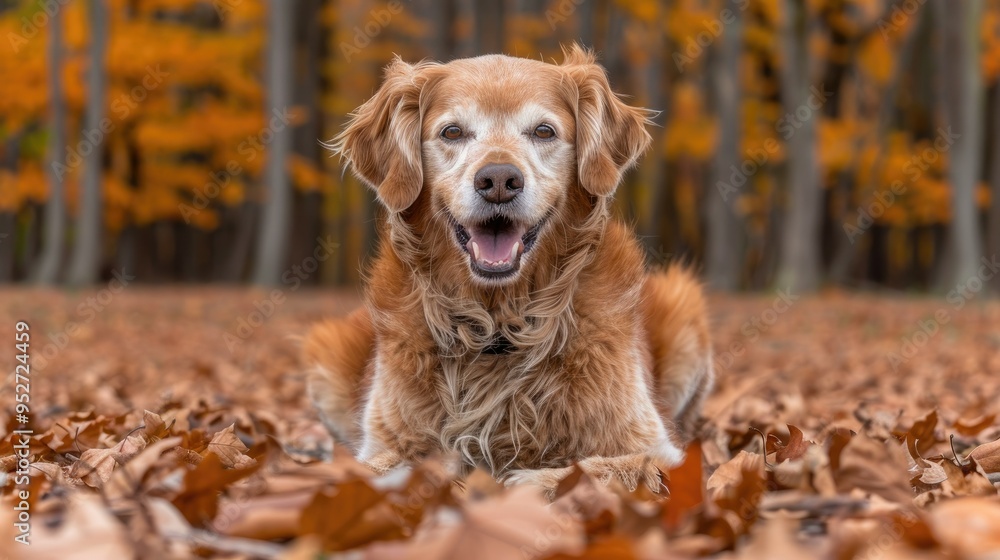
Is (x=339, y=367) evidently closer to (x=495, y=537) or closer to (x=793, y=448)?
(x=793, y=448)

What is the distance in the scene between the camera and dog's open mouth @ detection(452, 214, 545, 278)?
354 cm

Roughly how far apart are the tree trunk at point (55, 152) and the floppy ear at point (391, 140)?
51.7 ft

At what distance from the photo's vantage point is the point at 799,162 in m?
16.5

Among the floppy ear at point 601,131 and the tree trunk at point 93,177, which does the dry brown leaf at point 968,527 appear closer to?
the floppy ear at point 601,131

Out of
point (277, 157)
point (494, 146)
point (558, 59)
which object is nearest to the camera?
point (494, 146)

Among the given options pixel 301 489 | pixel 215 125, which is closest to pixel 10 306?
pixel 215 125

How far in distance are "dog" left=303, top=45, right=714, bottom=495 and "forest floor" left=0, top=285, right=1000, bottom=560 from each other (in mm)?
415

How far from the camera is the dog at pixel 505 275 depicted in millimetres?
3529

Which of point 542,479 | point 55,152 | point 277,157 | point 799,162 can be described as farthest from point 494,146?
point 55,152

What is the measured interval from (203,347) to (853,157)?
1690 centimetres

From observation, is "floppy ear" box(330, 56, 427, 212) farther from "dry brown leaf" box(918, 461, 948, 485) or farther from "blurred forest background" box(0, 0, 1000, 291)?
"blurred forest background" box(0, 0, 1000, 291)

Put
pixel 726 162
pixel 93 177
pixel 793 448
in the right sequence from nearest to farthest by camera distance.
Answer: pixel 793 448, pixel 93 177, pixel 726 162

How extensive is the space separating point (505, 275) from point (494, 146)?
455 mm

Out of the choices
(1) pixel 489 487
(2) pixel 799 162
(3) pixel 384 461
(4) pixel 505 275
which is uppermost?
(2) pixel 799 162
